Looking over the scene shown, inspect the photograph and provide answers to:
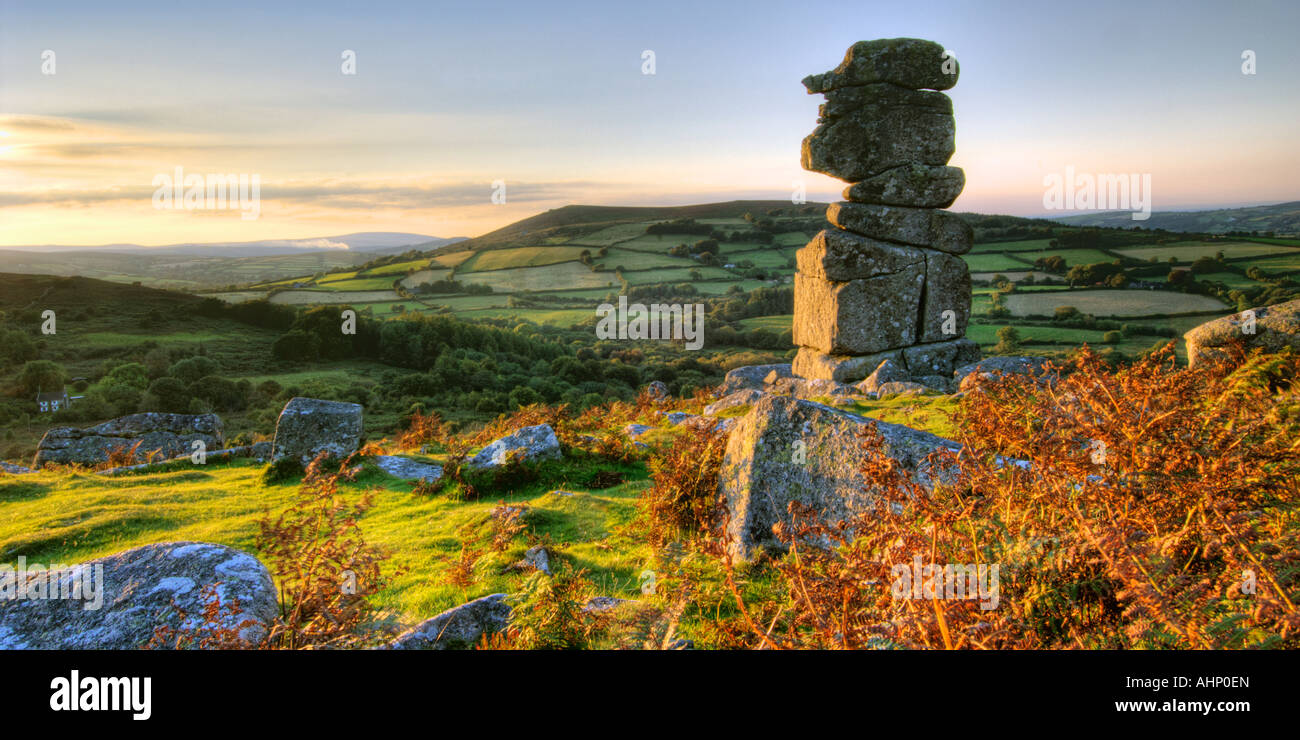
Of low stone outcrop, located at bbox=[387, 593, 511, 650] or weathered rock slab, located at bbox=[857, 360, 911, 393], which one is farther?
weathered rock slab, located at bbox=[857, 360, 911, 393]

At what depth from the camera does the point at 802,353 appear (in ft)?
63.7

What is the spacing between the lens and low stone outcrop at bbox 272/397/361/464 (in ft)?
40.5

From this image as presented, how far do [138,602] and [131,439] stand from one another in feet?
47.3

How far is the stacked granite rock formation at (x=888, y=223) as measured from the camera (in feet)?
55.7

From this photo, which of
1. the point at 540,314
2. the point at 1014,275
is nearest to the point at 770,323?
the point at 1014,275

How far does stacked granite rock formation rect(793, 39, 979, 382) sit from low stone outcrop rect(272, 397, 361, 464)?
1318cm

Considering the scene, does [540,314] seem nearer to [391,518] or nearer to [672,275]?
Result: [672,275]

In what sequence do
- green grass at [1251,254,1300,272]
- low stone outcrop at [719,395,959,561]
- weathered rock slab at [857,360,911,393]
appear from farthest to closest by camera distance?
green grass at [1251,254,1300,272], weathered rock slab at [857,360,911,393], low stone outcrop at [719,395,959,561]

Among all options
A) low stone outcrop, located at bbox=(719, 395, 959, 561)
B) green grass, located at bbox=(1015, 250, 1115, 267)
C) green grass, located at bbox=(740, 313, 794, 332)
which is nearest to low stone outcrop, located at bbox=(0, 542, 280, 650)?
low stone outcrop, located at bbox=(719, 395, 959, 561)

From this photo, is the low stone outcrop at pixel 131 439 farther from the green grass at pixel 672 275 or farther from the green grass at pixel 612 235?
the green grass at pixel 612 235

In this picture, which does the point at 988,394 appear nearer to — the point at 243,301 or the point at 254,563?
the point at 254,563

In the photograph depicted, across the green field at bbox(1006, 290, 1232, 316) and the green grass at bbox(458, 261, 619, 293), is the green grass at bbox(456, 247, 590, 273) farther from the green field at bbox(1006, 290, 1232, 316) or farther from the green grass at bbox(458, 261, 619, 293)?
the green field at bbox(1006, 290, 1232, 316)

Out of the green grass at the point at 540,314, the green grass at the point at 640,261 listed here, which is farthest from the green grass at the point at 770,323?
the green grass at the point at 640,261
